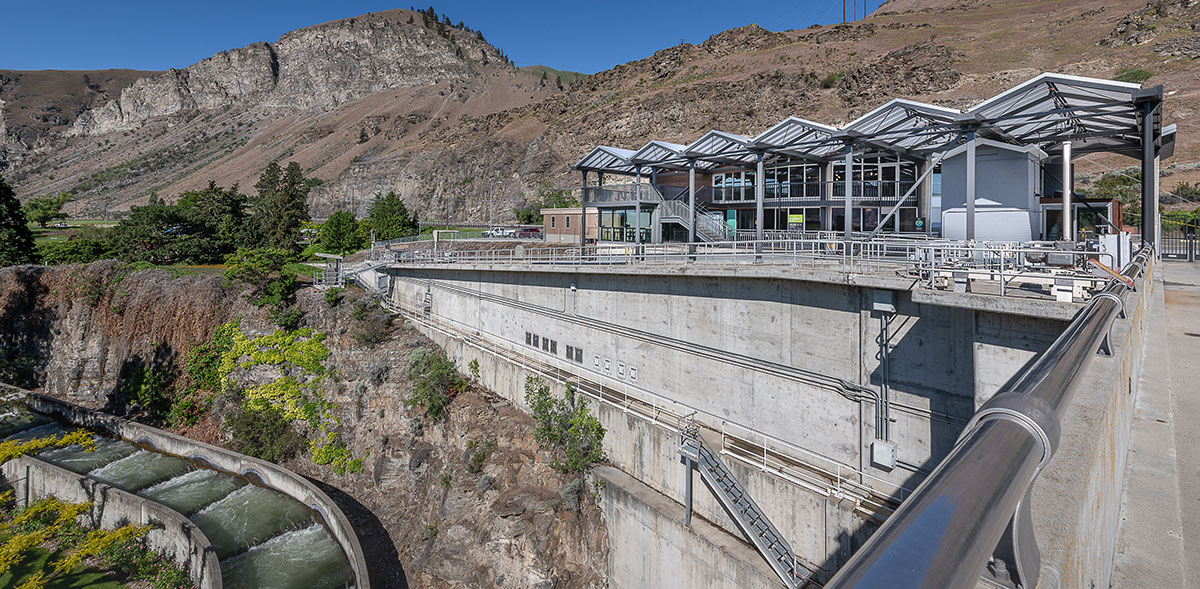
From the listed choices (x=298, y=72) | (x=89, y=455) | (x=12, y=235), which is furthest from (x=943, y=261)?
(x=298, y=72)

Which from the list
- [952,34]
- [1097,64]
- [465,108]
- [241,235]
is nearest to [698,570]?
[241,235]

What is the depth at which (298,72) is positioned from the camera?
188250 mm

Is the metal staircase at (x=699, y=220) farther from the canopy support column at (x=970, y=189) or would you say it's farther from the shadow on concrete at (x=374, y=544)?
the shadow on concrete at (x=374, y=544)

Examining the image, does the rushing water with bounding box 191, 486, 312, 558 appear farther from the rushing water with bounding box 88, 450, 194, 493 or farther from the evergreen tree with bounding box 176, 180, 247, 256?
the evergreen tree with bounding box 176, 180, 247, 256

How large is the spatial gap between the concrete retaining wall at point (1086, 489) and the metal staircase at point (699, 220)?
2663 cm

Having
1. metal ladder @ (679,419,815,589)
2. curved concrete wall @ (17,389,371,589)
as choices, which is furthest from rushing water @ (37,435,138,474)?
metal ladder @ (679,419,815,589)

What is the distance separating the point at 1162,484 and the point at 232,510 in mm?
27401

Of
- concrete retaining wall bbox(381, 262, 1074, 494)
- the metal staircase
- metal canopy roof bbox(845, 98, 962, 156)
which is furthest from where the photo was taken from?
the metal staircase

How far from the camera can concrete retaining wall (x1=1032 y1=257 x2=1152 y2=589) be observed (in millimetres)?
1988

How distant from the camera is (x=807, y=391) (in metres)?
14.5

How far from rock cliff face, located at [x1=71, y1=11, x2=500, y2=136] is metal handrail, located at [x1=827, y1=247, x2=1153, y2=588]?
199 meters

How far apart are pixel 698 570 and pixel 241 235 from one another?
5666 cm

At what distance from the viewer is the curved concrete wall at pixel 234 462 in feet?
65.0

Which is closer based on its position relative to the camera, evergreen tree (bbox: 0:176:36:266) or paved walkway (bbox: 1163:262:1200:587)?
paved walkway (bbox: 1163:262:1200:587)
